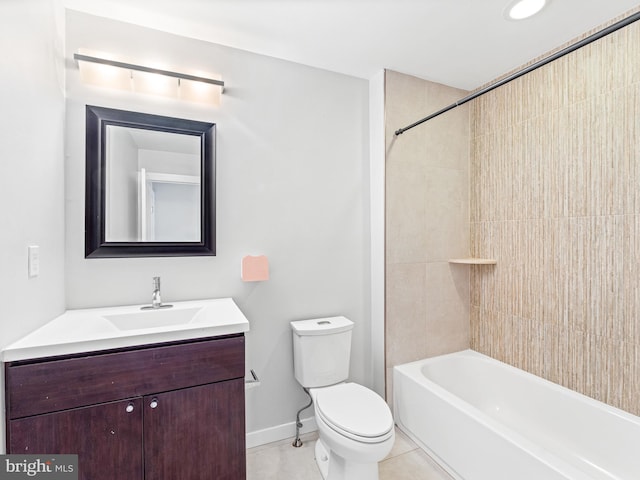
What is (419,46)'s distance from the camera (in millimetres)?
1955

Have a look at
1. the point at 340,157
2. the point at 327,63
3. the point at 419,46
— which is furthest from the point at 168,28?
the point at 419,46

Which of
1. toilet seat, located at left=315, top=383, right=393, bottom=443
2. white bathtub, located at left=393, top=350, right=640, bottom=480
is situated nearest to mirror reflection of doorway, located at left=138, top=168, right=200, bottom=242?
toilet seat, located at left=315, top=383, right=393, bottom=443

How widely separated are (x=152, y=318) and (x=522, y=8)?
7.89ft

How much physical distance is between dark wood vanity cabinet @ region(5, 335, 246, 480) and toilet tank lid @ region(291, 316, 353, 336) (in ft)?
1.86

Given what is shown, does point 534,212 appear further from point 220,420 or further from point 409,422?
point 220,420

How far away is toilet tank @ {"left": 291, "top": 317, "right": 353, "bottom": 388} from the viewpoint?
1.91m

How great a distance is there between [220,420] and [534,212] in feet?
7.02

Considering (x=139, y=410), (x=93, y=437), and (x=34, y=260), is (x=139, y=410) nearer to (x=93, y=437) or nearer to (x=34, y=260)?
(x=93, y=437)

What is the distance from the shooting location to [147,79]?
1.72 meters

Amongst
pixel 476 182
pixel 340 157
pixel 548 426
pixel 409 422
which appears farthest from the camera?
pixel 476 182

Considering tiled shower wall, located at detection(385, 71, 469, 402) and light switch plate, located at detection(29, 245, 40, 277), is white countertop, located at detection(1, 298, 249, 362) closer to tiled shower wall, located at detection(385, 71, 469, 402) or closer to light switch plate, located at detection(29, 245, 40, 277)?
light switch plate, located at detection(29, 245, 40, 277)

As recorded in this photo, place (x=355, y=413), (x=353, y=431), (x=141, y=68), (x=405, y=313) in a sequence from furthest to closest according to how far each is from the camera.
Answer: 1. (x=405, y=313)
2. (x=141, y=68)
3. (x=355, y=413)
4. (x=353, y=431)

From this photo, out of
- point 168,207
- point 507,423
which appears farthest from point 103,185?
point 507,423

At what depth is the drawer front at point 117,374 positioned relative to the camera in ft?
3.57
